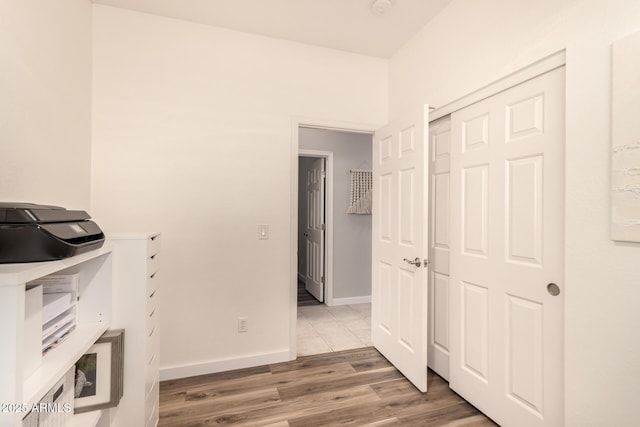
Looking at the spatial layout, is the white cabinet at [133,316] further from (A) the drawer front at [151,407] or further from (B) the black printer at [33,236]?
(B) the black printer at [33,236]

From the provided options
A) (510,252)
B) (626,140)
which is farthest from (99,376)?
(626,140)

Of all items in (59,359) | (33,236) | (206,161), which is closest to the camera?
(33,236)

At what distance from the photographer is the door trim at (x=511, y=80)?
1438 millimetres

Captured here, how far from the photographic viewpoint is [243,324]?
2.43 metres

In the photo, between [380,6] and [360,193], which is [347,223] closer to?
[360,193]

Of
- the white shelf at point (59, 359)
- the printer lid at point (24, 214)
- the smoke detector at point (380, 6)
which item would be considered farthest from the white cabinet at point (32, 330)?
the smoke detector at point (380, 6)

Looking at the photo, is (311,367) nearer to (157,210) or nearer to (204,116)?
(157,210)

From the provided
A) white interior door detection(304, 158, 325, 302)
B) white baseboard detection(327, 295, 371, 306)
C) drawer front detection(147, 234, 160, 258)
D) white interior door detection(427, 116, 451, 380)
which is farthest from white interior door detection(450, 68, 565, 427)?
white interior door detection(304, 158, 325, 302)

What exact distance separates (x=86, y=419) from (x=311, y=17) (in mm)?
2712

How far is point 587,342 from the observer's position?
130 cm

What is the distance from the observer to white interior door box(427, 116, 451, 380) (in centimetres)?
219

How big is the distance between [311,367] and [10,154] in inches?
89.6

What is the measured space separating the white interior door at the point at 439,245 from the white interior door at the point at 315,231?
79.2 inches

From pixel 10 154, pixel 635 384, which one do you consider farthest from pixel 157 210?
pixel 635 384
